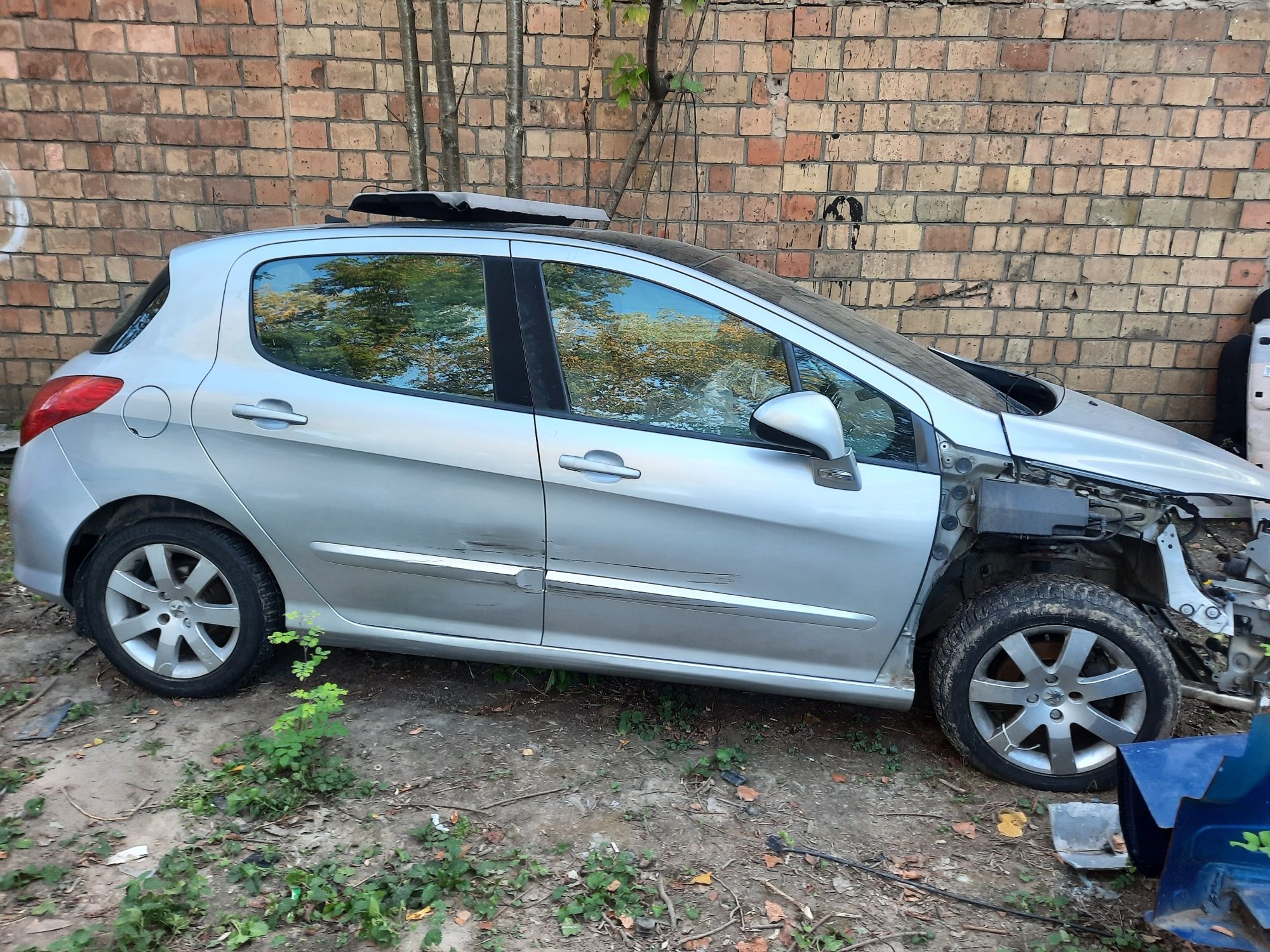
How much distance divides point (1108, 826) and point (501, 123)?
17.9 feet

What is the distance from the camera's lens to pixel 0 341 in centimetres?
668

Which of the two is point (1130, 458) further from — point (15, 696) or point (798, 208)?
point (15, 696)

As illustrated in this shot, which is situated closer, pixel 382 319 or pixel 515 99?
pixel 382 319

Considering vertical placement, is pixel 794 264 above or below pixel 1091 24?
below

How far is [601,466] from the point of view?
3.00 meters

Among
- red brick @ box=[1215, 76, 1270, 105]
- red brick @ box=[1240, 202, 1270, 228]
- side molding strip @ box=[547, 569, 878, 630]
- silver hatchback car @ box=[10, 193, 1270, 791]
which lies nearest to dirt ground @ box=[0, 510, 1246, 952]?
silver hatchback car @ box=[10, 193, 1270, 791]

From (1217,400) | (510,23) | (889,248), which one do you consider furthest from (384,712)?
(1217,400)

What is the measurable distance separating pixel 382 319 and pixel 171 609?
1382 millimetres

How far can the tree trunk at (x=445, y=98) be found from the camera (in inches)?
215

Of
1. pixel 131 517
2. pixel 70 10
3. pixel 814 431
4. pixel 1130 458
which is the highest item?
pixel 70 10

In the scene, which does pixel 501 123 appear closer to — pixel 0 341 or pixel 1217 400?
pixel 0 341

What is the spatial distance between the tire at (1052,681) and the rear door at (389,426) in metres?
1.50

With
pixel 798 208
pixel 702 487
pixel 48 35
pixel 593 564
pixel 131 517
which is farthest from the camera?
pixel 798 208

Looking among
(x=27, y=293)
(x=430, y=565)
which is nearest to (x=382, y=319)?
(x=430, y=565)
